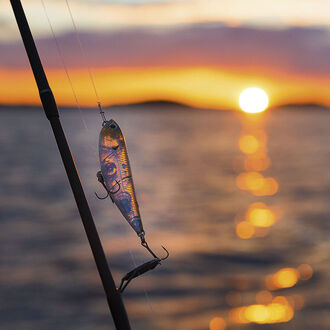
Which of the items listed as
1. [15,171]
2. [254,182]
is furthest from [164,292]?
[15,171]

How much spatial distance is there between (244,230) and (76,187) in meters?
30.7

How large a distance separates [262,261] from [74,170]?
24796 mm

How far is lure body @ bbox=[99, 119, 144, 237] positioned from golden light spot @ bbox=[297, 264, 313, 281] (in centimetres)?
2203

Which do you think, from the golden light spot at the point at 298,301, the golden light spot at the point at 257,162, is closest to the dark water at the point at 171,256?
the golden light spot at the point at 298,301

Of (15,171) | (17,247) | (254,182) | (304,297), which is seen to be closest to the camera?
(304,297)

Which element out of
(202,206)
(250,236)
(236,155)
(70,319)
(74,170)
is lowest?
(74,170)

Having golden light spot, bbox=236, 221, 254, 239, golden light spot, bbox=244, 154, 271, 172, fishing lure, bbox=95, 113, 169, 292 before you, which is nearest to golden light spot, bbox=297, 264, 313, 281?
golden light spot, bbox=236, 221, 254, 239

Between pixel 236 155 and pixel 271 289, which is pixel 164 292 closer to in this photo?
pixel 271 289

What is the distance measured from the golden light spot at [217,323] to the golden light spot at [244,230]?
1175 centimetres

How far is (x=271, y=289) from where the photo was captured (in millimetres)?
23625

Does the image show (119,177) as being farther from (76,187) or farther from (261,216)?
(261,216)

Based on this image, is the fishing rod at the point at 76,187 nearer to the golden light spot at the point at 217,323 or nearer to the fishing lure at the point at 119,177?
the fishing lure at the point at 119,177

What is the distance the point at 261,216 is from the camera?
38.6 metres

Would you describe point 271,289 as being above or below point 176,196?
below
